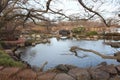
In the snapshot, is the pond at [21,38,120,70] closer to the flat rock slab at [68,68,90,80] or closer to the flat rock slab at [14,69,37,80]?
the flat rock slab at [68,68,90,80]

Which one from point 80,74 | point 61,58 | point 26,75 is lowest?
point 61,58

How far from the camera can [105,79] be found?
18.7ft

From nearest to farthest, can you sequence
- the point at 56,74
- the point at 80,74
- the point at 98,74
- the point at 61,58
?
the point at 56,74 < the point at 80,74 < the point at 98,74 < the point at 61,58

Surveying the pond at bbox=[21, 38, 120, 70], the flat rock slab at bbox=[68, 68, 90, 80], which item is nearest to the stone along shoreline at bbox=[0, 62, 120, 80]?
the flat rock slab at bbox=[68, 68, 90, 80]

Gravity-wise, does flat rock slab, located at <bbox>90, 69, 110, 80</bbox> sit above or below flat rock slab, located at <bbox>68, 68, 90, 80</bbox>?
below

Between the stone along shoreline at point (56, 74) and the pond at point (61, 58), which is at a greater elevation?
the stone along shoreline at point (56, 74)

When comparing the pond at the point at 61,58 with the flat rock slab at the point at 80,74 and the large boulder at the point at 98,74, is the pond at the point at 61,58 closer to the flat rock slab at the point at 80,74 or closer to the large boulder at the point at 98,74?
the large boulder at the point at 98,74

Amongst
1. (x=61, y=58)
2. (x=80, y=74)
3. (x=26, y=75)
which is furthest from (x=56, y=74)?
(x=61, y=58)

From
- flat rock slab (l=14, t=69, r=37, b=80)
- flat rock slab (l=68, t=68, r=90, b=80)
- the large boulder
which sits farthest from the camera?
the large boulder

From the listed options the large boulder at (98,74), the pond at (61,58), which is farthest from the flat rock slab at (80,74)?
the pond at (61,58)

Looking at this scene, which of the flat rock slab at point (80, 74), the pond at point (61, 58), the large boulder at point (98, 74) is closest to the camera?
the flat rock slab at point (80, 74)

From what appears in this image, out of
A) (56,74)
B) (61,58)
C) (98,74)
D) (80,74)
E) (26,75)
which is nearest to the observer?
(26,75)

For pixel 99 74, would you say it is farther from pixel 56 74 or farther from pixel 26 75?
pixel 26 75

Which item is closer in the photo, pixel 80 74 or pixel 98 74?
pixel 80 74
